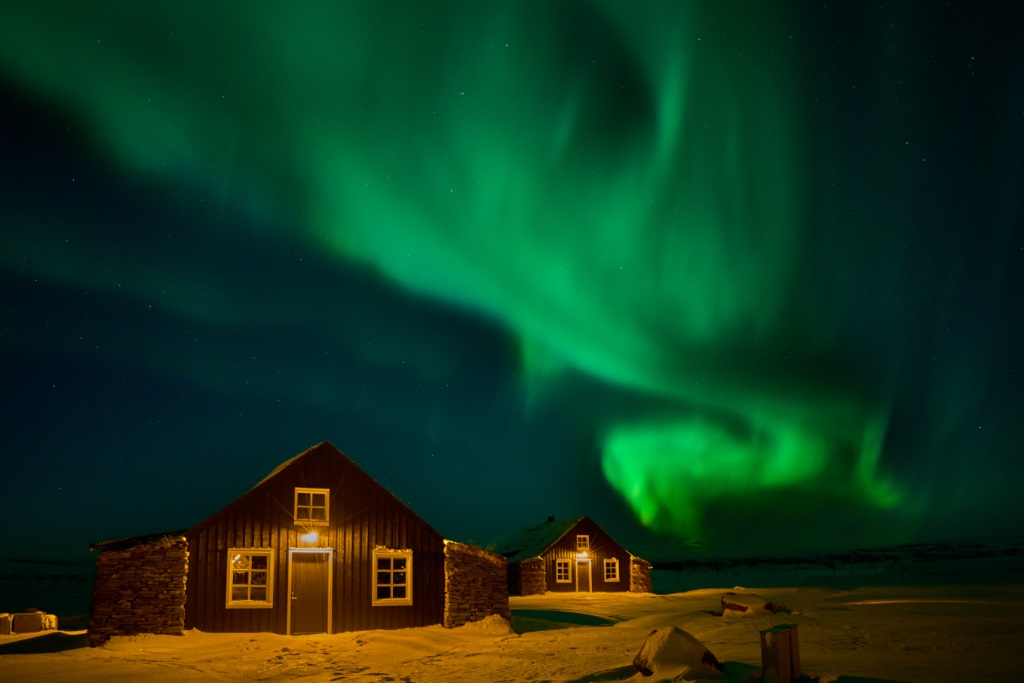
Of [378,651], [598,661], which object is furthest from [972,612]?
[378,651]

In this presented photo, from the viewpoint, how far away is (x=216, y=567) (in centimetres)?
2267

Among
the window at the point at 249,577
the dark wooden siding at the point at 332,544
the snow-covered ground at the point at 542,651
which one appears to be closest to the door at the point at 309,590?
the dark wooden siding at the point at 332,544

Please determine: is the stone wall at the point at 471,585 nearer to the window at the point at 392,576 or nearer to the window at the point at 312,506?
the window at the point at 392,576

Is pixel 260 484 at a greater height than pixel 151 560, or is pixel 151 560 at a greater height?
pixel 260 484

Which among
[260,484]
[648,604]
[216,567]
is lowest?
[648,604]

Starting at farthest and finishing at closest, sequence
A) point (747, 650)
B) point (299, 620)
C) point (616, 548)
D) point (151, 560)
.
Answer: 1. point (616, 548)
2. point (299, 620)
3. point (151, 560)
4. point (747, 650)

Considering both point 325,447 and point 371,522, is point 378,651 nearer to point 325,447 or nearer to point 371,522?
point 371,522

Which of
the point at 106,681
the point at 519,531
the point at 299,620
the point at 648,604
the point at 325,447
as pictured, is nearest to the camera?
the point at 106,681

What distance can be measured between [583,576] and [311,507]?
1182 inches

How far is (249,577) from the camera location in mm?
23234

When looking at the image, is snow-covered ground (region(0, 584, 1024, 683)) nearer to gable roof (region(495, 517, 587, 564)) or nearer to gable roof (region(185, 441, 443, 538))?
gable roof (region(185, 441, 443, 538))

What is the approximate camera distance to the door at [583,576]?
50406 mm

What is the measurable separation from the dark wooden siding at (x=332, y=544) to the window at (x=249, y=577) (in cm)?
15

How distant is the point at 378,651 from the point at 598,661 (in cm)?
700
